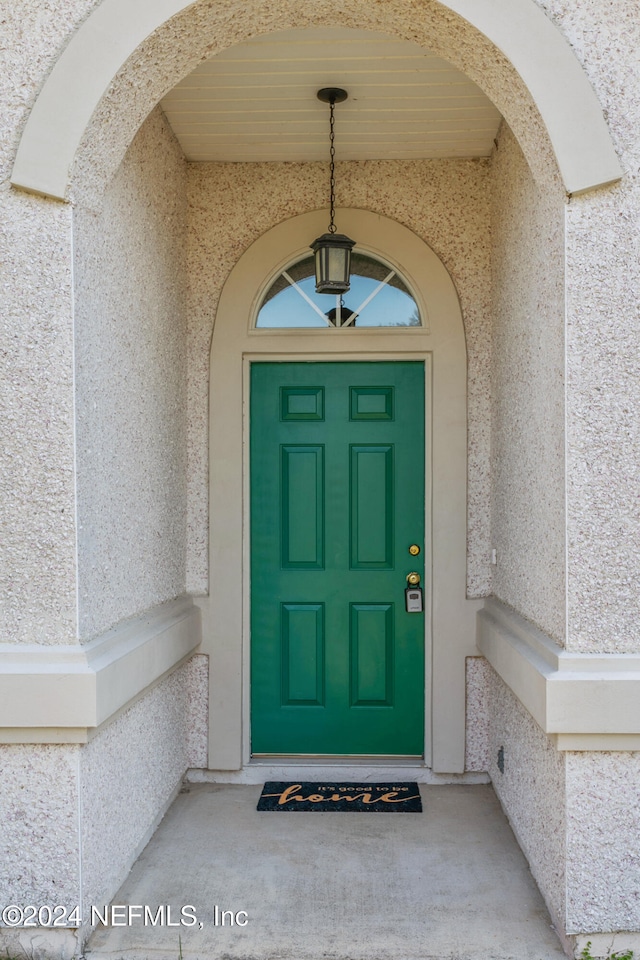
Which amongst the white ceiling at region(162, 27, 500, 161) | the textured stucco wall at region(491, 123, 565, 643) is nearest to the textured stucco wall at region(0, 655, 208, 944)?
the textured stucco wall at region(491, 123, 565, 643)

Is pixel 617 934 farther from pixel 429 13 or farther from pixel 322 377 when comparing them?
pixel 429 13

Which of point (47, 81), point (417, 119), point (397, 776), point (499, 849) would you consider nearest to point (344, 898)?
point (499, 849)

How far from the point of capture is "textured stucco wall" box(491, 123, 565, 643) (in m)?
3.20

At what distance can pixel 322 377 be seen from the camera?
4.99 metres

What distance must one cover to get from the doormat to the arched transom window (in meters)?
2.68

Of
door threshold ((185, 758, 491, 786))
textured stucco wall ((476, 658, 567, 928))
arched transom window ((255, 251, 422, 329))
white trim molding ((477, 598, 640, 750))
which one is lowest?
door threshold ((185, 758, 491, 786))

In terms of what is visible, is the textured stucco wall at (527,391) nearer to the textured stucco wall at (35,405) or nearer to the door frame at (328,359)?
the door frame at (328,359)

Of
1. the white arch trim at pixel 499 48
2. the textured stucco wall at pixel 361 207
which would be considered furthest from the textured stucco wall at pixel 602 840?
the white arch trim at pixel 499 48

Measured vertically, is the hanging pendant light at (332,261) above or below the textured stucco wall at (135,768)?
above

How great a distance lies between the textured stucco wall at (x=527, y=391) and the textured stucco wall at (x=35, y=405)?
1.83 metres

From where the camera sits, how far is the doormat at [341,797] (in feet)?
14.8

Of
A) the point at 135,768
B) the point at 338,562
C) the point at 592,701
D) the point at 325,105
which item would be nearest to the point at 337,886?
the point at 135,768

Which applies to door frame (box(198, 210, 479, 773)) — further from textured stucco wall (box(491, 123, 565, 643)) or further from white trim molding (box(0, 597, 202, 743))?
white trim molding (box(0, 597, 202, 743))

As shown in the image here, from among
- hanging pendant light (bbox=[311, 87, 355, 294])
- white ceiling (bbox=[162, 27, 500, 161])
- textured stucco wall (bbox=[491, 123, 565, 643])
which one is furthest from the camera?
hanging pendant light (bbox=[311, 87, 355, 294])
